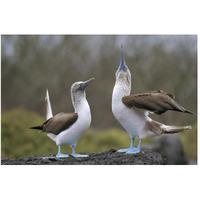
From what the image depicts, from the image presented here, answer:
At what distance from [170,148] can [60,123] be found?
220 cm

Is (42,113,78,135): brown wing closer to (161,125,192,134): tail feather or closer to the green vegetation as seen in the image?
(161,125,192,134): tail feather

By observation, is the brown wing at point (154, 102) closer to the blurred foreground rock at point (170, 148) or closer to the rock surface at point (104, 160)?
the rock surface at point (104, 160)

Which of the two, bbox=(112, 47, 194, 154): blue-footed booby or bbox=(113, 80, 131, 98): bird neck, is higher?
bbox=(113, 80, 131, 98): bird neck

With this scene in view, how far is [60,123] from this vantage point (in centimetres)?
406

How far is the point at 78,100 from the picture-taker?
13.4 feet

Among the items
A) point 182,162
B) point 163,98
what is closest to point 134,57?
point 182,162

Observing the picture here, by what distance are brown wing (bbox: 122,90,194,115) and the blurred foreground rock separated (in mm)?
1432

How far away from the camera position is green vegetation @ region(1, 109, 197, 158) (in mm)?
5781

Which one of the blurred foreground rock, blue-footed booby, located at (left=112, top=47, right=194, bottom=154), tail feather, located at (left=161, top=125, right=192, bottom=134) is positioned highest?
blue-footed booby, located at (left=112, top=47, right=194, bottom=154)

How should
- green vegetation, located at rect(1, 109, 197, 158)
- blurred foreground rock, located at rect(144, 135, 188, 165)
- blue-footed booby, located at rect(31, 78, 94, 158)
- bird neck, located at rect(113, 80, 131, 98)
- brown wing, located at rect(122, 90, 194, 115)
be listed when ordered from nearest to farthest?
1. brown wing, located at rect(122, 90, 194, 115)
2. blue-footed booby, located at rect(31, 78, 94, 158)
3. bird neck, located at rect(113, 80, 131, 98)
4. blurred foreground rock, located at rect(144, 135, 188, 165)
5. green vegetation, located at rect(1, 109, 197, 158)

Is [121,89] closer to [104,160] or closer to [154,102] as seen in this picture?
[154,102]

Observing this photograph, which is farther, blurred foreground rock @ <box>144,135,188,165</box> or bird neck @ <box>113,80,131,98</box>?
blurred foreground rock @ <box>144,135,188,165</box>

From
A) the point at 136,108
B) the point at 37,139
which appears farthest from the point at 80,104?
the point at 37,139

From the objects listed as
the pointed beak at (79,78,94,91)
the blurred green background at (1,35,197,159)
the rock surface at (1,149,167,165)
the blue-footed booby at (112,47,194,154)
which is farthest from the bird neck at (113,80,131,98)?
the blurred green background at (1,35,197,159)
